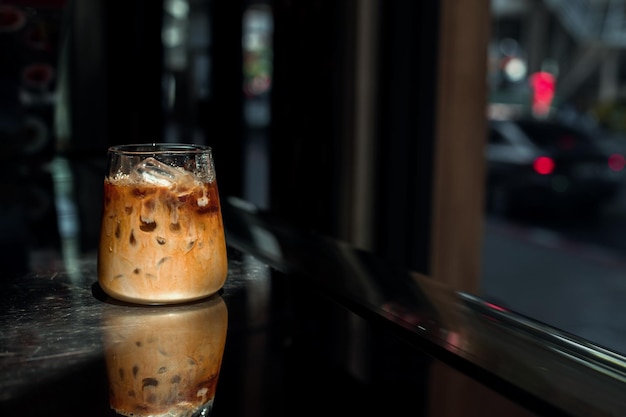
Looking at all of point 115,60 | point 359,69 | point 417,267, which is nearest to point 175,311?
point 417,267

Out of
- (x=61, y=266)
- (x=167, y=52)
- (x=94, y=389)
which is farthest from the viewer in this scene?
(x=167, y=52)

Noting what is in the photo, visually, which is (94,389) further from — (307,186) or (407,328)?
(307,186)

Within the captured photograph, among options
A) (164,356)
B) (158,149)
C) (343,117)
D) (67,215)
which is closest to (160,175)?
(158,149)

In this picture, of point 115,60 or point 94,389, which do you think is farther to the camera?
point 115,60

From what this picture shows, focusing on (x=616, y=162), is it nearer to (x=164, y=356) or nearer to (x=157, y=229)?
(x=157, y=229)

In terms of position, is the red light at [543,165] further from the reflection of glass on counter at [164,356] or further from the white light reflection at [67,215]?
the reflection of glass on counter at [164,356]

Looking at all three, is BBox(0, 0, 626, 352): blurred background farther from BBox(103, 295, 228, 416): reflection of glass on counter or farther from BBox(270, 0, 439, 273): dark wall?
BBox(103, 295, 228, 416): reflection of glass on counter

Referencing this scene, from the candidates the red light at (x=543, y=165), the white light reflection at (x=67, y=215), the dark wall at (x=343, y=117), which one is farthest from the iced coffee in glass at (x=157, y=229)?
the red light at (x=543, y=165)

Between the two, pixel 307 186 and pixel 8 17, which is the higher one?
pixel 8 17
